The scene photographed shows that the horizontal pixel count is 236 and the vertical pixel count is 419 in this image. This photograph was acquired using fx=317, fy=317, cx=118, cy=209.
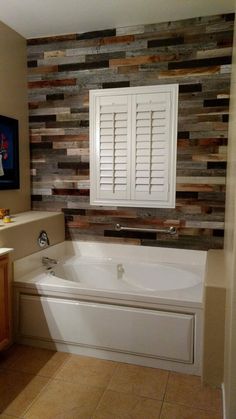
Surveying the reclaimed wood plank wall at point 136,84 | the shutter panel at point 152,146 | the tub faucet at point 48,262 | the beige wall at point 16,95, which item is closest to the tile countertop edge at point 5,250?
the tub faucet at point 48,262

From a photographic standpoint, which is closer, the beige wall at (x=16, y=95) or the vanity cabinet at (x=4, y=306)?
the vanity cabinet at (x=4, y=306)

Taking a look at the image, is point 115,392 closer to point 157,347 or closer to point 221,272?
point 157,347

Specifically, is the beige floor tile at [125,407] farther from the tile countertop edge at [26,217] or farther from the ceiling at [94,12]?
the ceiling at [94,12]

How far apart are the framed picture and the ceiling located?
0.91 meters

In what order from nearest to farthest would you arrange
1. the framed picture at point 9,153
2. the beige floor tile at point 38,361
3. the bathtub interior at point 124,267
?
the beige floor tile at point 38,361, the bathtub interior at point 124,267, the framed picture at point 9,153

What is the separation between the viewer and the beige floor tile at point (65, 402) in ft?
6.02

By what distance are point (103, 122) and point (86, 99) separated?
308 millimetres

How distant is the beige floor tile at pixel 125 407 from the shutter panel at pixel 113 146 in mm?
1758

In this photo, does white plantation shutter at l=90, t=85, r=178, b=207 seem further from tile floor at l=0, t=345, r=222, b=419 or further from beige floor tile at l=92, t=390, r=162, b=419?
beige floor tile at l=92, t=390, r=162, b=419

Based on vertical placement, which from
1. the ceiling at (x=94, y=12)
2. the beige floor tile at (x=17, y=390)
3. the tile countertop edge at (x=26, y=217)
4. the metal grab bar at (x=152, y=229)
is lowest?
the beige floor tile at (x=17, y=390)

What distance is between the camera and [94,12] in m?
2.80

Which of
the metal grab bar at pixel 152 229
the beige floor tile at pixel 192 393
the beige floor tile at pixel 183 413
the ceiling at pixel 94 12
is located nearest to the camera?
the beige floor tile at pixel 183 413

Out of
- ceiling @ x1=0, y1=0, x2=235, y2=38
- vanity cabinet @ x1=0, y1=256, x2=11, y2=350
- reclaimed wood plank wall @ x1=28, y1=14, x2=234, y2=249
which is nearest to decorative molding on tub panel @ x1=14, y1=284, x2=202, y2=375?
vanity cabinet @ x1=0, y1=256, x2=11, y2=350

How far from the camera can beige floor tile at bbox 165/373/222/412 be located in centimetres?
193
